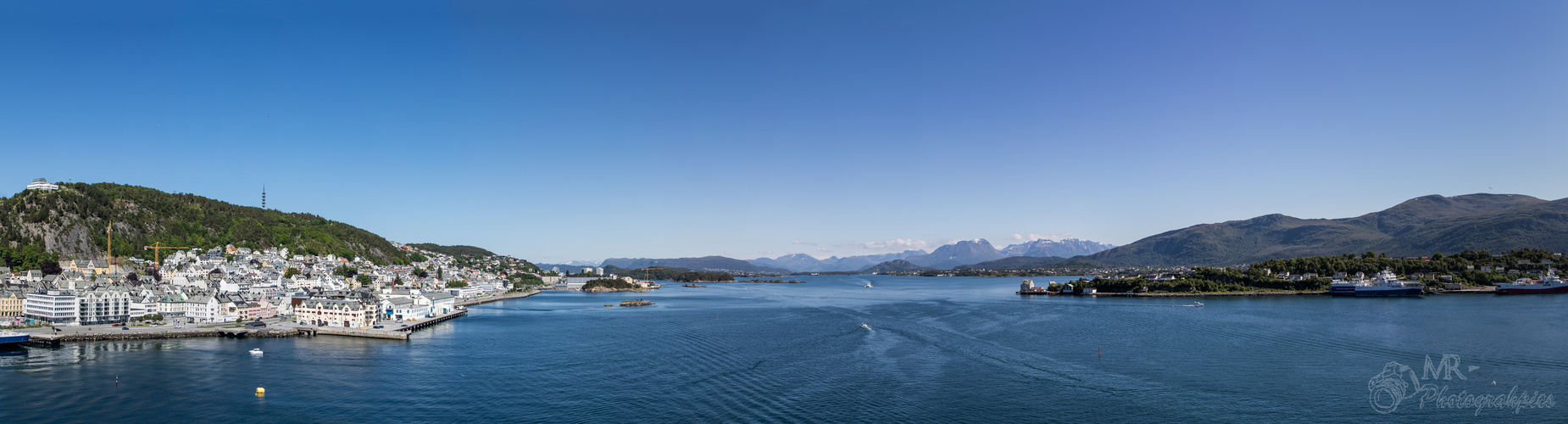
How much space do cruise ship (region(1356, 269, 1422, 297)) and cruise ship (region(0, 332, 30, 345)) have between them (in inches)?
3262

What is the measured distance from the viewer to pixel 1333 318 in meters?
35.4

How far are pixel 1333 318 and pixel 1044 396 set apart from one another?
2836 cm

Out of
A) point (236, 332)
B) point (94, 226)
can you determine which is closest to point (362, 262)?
point (94, 226)

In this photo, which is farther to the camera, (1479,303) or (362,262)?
(362,262)

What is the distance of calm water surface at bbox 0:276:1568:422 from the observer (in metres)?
16.3

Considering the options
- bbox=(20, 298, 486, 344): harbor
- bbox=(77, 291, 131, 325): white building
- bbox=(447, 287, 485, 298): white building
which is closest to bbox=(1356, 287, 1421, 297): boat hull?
bbox=(20, 298, 486, 344): harbor

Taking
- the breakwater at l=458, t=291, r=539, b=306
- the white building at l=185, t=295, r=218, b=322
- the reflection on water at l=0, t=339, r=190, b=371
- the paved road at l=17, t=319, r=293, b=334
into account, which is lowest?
the breakwater at l=458, t=291, r=539, b=306

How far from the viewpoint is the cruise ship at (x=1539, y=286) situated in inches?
2061

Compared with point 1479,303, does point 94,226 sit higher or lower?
higher

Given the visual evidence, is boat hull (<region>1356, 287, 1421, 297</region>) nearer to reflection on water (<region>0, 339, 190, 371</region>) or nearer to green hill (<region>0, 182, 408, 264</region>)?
reflection on water (<region>0, 339, 190, 371</region>)

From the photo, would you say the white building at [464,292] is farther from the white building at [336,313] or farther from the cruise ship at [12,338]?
the cruise ship at [12,338]

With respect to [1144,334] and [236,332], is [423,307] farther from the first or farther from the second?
[1144,334]

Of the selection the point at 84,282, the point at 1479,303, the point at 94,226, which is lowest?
the point at 1479,303

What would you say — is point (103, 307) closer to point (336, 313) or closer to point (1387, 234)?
point (336, 313)
